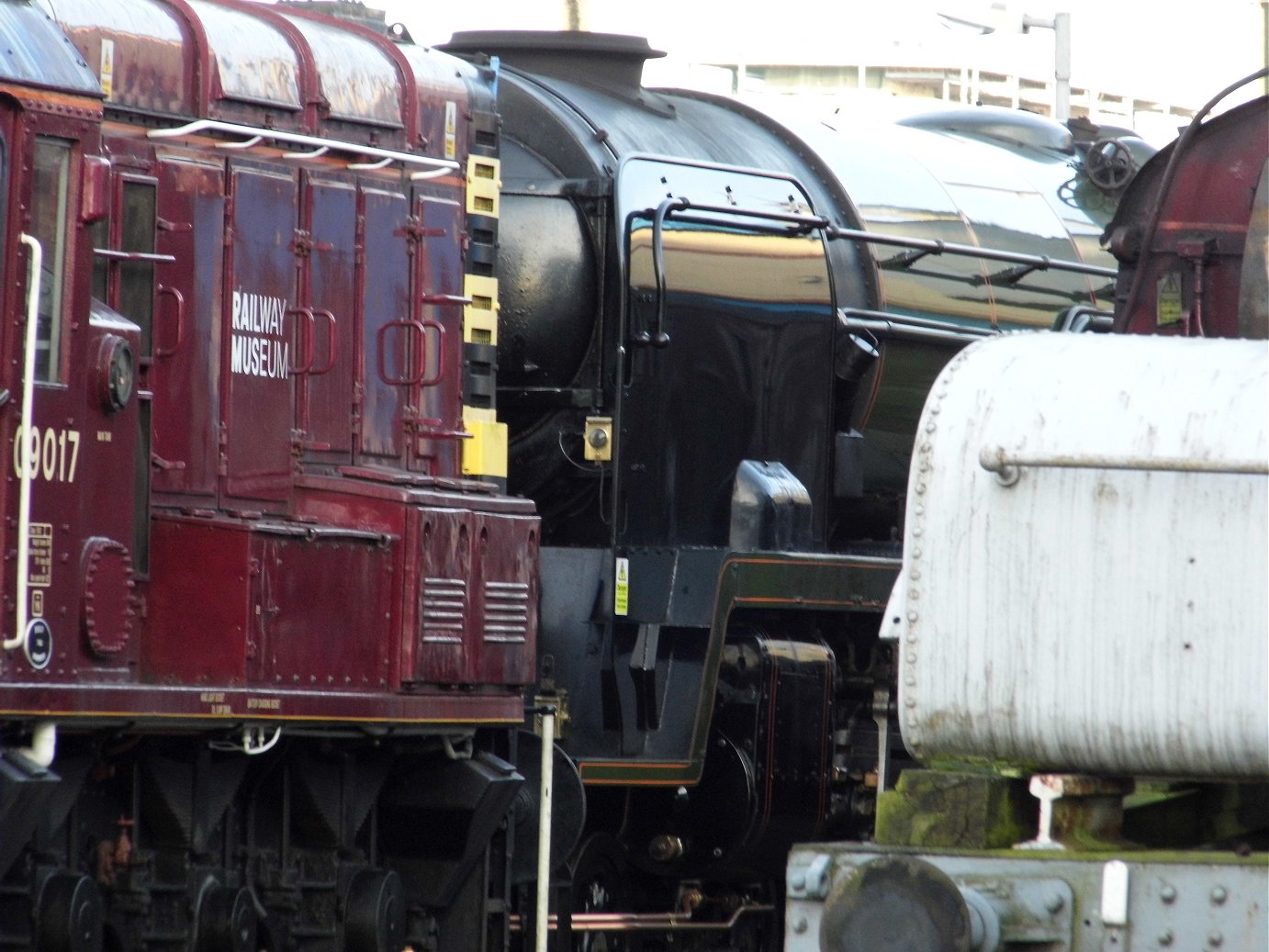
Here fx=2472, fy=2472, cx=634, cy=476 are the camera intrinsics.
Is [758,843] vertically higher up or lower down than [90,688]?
lower down

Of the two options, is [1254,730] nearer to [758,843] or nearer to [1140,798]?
[1140,798]

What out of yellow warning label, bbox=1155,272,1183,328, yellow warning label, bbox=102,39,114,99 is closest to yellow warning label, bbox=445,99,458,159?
yellow warning label, bbox=102,39,114,99

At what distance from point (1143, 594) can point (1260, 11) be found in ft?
22.8

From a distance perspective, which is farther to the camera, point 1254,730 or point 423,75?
point 423,75

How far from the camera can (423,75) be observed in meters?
9.46

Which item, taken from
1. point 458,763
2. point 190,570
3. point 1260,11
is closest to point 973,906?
point 190,570

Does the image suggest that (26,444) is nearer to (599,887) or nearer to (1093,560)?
(1093,560)

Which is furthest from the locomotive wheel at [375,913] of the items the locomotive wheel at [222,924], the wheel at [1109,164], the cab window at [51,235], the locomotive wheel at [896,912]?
the wheel at [1109,164]

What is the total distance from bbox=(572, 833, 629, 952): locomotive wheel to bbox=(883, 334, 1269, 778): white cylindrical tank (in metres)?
4.88

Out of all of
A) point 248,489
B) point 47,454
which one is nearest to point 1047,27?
point 248,489

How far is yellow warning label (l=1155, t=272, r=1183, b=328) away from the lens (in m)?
7.30

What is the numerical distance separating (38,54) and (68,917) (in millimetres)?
2564

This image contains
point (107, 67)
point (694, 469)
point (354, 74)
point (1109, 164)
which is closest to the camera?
point (107, 67)

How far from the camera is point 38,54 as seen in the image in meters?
7.27
